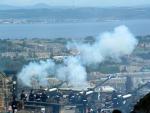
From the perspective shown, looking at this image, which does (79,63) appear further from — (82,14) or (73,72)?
(82,14)

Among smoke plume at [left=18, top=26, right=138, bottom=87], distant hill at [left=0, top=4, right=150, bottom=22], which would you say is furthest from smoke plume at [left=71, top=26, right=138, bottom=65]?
distant hill at [left=0, top=4, right=150, bottom=22]

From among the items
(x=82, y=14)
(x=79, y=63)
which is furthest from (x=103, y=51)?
(x=82, y=14)

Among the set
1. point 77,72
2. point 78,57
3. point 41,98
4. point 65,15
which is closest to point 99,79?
point 77,72

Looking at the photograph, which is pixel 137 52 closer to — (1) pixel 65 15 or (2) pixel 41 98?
(2) pixel 41 98

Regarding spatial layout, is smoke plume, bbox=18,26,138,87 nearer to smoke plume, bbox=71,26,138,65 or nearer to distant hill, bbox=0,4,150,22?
smoke plume, bbox=71,26,138,65

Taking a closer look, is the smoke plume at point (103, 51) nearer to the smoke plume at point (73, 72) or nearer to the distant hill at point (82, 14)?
the smoke plume at point (73, 72)

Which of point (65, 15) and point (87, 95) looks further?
point (65, 15)

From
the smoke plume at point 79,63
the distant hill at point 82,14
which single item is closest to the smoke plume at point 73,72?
the smoke plume at point 79,63

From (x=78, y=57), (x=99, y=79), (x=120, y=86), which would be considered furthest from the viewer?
(x=78, y=57)

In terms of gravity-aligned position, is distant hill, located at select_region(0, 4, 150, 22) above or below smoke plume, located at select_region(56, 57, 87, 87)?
above
